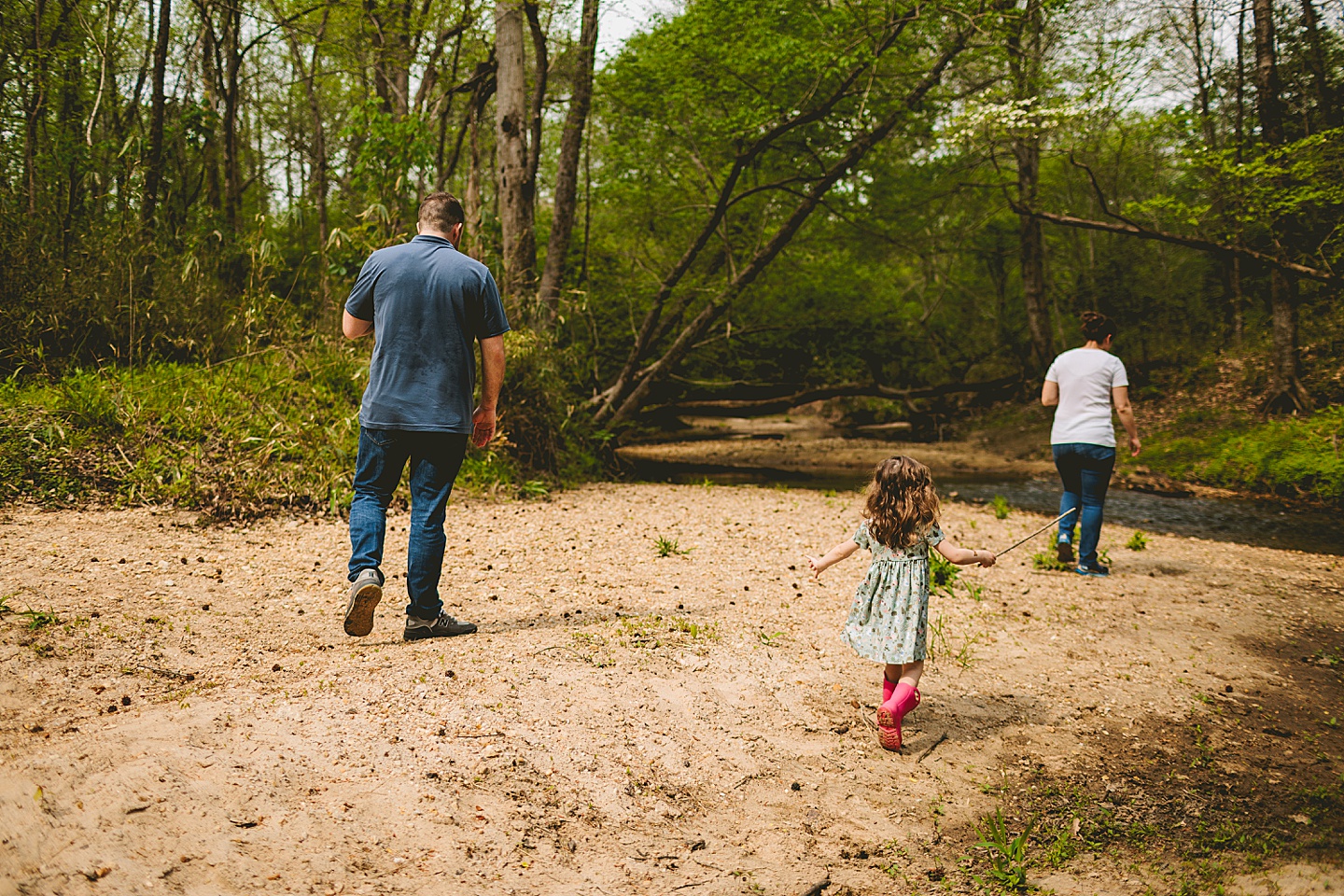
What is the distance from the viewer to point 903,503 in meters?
3.63

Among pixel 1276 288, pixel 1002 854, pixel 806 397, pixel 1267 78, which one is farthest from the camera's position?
pixel 806 397

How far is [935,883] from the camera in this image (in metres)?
2.75

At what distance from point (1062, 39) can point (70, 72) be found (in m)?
14.9

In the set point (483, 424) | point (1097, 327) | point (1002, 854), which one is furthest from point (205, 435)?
point (1097, 327)

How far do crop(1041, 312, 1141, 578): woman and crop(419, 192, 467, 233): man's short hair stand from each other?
4770 mm

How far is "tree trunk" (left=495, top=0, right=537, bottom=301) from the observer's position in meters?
10.7

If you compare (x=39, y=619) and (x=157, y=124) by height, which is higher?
(x=157, y=124)

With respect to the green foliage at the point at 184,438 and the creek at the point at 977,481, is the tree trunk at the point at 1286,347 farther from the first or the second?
the green foliage at the point at 184,438

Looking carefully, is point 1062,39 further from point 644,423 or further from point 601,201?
point 644,423

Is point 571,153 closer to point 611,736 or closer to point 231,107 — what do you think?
point 231,107

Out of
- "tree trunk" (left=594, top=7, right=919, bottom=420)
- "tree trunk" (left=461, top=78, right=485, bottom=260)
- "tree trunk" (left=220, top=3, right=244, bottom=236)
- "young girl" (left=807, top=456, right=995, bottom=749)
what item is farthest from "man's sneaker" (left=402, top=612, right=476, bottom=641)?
"tree trunk" (left=220, top=3, right=244, bottom=236)

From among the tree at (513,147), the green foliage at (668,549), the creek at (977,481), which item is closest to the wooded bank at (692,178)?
the tree at (513,147)

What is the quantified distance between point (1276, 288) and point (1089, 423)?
1008 cm

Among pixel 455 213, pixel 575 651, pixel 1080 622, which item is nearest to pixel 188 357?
pixel 455 213
